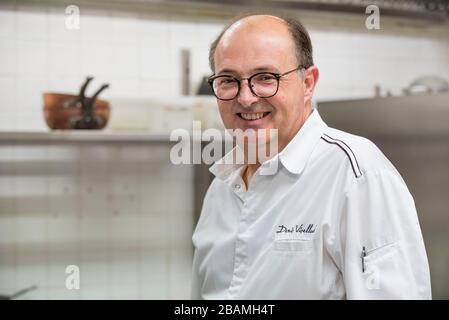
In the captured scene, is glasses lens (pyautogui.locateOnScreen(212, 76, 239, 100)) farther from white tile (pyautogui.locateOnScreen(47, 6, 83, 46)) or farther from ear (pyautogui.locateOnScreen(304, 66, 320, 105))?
white tile (pyautogui.locateOnScreen(47, 6, 83, 46))

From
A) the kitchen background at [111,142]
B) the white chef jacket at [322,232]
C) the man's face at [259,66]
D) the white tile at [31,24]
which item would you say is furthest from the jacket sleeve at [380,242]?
the white tile at [31,24]

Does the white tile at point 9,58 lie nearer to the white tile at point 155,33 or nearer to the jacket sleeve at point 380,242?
the white tile at point 155,33

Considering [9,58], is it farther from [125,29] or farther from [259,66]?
[259,66]

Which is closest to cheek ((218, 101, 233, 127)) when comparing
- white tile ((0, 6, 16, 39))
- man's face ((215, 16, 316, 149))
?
man's face ((215, 16, 316, 149))

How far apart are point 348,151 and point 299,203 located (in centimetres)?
10

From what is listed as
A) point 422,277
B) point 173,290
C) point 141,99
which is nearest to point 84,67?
point 141,99

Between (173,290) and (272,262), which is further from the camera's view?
(173,290)

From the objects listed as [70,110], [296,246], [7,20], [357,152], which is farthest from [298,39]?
[7,20]

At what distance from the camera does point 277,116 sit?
2.40 ft

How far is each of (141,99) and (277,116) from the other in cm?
111

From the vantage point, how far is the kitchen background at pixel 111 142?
180 cm

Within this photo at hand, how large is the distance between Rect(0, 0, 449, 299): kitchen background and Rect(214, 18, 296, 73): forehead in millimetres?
999
